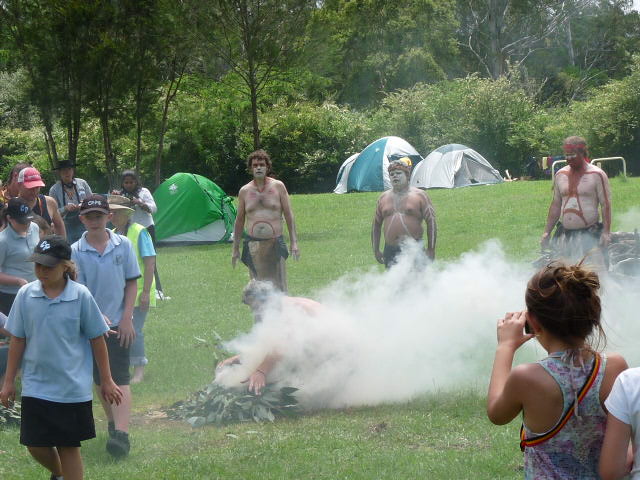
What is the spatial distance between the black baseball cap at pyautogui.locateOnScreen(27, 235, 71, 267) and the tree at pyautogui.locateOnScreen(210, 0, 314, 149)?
45.7 ft

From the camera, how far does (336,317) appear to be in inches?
271

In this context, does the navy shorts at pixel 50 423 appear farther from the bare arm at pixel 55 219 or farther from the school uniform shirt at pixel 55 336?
the bare arm at pixel 55 219

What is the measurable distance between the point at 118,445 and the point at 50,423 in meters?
1.05

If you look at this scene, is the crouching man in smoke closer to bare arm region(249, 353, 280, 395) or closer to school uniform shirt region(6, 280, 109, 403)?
bare arm region(249, 353, 280, 395)

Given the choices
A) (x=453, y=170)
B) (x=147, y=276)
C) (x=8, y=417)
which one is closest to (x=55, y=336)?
(x=8, y=417)

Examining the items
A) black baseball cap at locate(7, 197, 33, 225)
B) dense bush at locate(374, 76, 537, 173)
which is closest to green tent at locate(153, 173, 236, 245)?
black baseball cap at locate(7, 197, 33, 225)

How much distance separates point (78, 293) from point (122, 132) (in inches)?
637

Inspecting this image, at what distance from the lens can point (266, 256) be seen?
29.5 ft

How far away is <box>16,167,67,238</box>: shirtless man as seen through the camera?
7.49 m

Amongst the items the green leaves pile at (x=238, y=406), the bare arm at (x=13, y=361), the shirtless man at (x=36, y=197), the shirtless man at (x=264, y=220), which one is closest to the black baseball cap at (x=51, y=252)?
the bare arm at (x=13, y=361)

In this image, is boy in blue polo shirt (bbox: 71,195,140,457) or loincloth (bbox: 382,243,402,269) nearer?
boy in blue polo shirt (bbox: 71,195,140,457)

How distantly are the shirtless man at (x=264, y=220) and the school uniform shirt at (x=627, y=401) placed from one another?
6460 millimetres

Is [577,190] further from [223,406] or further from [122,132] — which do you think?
[122,132]

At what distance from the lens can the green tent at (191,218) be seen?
1853 centimetres
